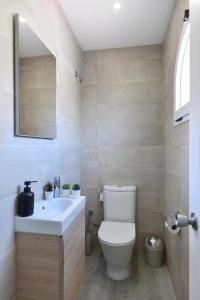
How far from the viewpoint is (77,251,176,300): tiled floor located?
182cm

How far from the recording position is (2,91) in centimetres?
115

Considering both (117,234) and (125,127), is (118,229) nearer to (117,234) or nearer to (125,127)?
(117,234)

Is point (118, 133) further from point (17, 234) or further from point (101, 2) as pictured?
point (17, 234)

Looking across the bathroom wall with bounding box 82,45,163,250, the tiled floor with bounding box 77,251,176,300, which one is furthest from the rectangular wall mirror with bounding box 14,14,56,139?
the tiled floor with bounding box 77,251,176,300

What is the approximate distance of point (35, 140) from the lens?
59.3 inches

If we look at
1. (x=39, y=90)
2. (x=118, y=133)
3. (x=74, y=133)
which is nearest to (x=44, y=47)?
(x=39, y=90)

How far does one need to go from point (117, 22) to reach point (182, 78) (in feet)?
3.16

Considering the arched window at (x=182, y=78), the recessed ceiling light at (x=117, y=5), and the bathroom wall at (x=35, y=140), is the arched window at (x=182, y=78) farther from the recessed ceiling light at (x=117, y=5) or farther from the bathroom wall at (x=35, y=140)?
the bathroom wall at (x=35, y=140)

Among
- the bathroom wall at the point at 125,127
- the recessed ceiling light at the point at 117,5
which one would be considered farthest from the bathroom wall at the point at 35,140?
the recessed ceiling light at the point at 117,5

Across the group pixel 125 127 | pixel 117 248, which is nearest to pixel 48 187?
pixel 117 248

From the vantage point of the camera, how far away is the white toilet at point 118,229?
1.93 meters

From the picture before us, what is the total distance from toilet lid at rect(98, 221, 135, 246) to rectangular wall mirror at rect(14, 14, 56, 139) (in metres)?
1.13

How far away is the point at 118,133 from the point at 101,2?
4.61 ft

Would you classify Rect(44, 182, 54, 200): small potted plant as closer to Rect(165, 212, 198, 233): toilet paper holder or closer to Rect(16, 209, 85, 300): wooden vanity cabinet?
Rect(16, 209, 85, 300): wooden vanity cabinet
